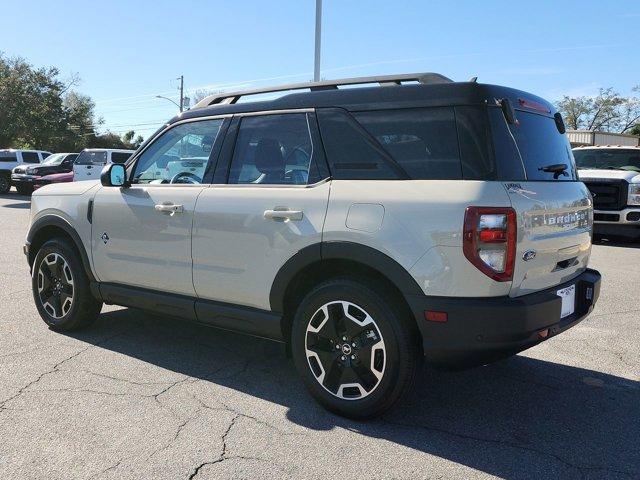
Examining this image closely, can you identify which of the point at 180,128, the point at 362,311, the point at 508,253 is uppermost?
the point at 180,128

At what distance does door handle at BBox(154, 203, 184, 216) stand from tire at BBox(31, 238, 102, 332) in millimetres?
1127

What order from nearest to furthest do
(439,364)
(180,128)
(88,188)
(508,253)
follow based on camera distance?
(508,253) → (439,364) → (180,128) → (88,188)

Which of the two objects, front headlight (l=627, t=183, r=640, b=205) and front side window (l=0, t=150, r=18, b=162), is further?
front side window (l=0, t=150, r=18, b=162)

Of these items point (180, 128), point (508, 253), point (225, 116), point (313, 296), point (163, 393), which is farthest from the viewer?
point (180, 128)

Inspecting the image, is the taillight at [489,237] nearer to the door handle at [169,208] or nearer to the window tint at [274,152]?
the window tint at [274,152]

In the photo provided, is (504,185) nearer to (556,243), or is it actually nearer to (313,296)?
(556,243)

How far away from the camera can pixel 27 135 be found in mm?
47938

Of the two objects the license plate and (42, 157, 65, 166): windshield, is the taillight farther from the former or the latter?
(42, 157, 65, 166): windshield

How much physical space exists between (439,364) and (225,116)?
220cm

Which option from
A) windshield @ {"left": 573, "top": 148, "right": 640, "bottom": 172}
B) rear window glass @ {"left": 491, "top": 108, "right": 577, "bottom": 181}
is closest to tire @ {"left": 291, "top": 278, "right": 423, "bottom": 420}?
rear window glass @ {"left": 491, "top": 108, "right": 577, "bottom": 181}

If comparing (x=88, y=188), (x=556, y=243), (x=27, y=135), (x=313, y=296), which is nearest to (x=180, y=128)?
(x=88, y=188)

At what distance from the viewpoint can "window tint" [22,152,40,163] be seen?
24909 mm

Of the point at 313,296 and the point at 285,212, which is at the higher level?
the point at 285,212

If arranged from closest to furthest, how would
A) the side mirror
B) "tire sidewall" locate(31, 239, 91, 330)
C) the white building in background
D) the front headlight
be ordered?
the side mirror → "tire sidewall" locate(31, 239, 91, 330) → the front headlight → the white building in background
